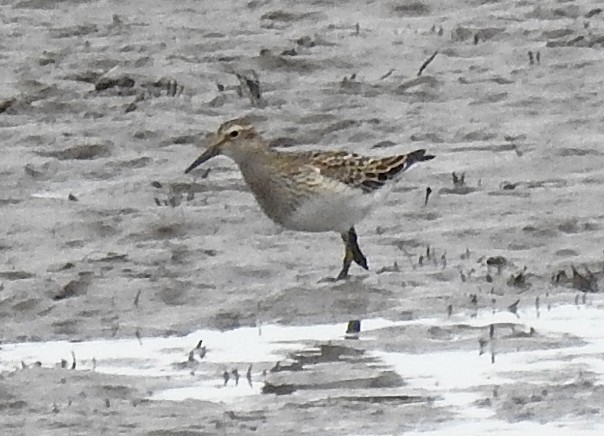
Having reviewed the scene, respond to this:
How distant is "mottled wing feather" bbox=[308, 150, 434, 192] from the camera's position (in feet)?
36.7

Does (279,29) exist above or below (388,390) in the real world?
above

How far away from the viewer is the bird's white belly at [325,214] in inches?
435

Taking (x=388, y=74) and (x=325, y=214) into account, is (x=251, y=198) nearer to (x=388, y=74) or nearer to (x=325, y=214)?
(x=325, y=214)

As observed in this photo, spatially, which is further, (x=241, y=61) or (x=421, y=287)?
(x=241, y=61)

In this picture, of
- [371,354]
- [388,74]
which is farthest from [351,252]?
[388,74]

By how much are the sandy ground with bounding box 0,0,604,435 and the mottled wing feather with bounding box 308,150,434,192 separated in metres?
0.39

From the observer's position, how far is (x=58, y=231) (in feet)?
38.4

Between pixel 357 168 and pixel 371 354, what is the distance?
70.3 inches

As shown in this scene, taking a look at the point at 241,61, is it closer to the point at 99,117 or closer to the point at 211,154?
the point at 99,117

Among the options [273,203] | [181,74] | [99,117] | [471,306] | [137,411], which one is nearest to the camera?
[137,411]

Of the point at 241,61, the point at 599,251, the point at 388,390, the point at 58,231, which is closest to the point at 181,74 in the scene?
the point at 241,61

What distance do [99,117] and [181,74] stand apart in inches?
42.1

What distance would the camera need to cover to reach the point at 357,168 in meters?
11.2

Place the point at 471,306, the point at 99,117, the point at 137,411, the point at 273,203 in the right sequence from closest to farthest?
1. the point at 137,411
2. the point at 471,306
3. the point at 273,203
4. the point at 99,117
